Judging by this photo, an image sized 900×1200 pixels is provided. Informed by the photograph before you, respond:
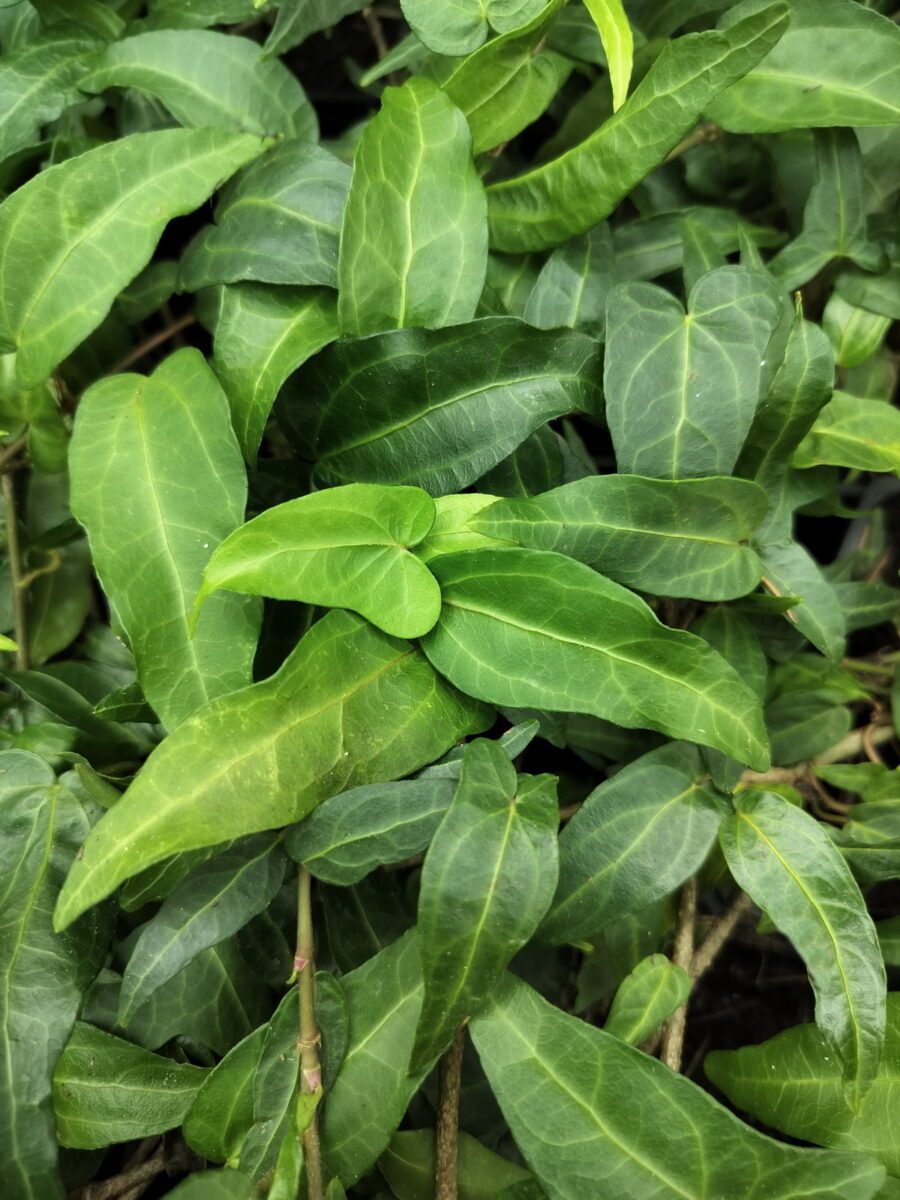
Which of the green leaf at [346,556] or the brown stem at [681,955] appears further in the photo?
the brown stem at [681,955]

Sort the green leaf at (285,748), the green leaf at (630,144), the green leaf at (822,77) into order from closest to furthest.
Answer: the green leaf at (285,748), the green leaf at (630,144), the green leaf at (822,77)

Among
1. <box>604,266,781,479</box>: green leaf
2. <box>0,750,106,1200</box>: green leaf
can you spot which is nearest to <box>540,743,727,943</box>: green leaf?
<box>604,266,781,479</box>: green leaf

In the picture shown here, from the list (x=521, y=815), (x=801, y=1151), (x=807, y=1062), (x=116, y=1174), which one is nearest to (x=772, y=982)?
(x=807, y=1062)

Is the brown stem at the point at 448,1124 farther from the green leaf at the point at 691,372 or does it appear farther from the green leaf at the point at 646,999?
the green leaf at the point at 691,372

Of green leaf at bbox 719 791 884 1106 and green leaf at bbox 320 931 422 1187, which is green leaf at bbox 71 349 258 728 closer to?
green leaf at bbox 320 931 422 1187

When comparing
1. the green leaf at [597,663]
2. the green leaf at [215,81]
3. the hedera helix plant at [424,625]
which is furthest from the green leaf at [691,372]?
the green leaf at [215,81]

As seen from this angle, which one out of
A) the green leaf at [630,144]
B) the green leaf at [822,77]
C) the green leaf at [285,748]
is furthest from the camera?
the green leaf at [822,77]

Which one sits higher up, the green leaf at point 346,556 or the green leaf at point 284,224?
the green leaf at point 284,224
